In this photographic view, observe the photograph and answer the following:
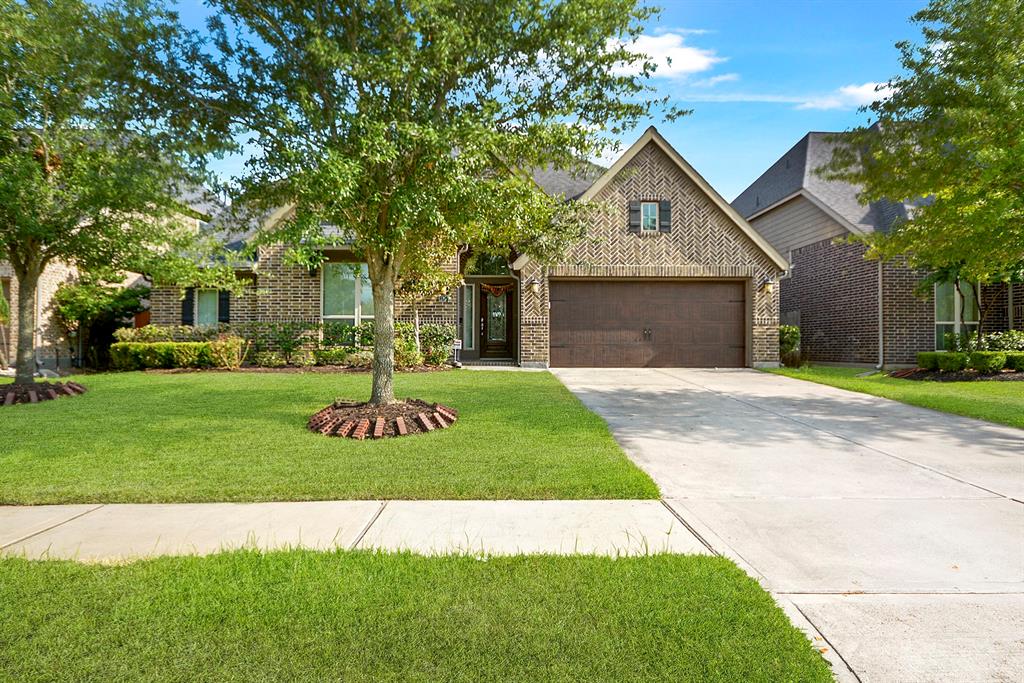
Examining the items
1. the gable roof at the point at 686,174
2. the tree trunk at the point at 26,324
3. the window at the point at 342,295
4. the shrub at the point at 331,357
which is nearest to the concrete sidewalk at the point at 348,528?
the tree trunk at the point at 26,324

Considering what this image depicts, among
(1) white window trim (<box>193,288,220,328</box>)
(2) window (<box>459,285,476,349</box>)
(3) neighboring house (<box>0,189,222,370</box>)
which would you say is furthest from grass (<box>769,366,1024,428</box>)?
(3) neighboring house (<box>0,189,222,370</box>)

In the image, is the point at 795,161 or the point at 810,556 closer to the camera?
the point at 810,556

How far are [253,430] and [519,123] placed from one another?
5095 millimetres

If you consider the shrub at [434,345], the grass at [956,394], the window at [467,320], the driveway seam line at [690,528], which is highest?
the window at [467,320]

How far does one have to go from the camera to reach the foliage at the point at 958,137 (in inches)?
277

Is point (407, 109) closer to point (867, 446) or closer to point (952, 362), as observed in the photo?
point (867, 446)

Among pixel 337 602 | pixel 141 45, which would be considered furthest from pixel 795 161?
pixel 337 602

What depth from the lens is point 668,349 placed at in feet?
50.8

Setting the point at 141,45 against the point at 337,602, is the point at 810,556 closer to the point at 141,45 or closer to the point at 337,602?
the point at 337,602

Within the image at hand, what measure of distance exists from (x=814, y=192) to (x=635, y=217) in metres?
6.32

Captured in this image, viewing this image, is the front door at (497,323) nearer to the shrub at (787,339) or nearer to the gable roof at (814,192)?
the shrub at (787,339)

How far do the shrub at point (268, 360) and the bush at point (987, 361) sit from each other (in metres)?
16.8

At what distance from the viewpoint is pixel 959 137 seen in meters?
7.45

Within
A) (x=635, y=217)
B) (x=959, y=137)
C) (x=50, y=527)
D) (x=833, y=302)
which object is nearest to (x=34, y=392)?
(x=50, y=527)
